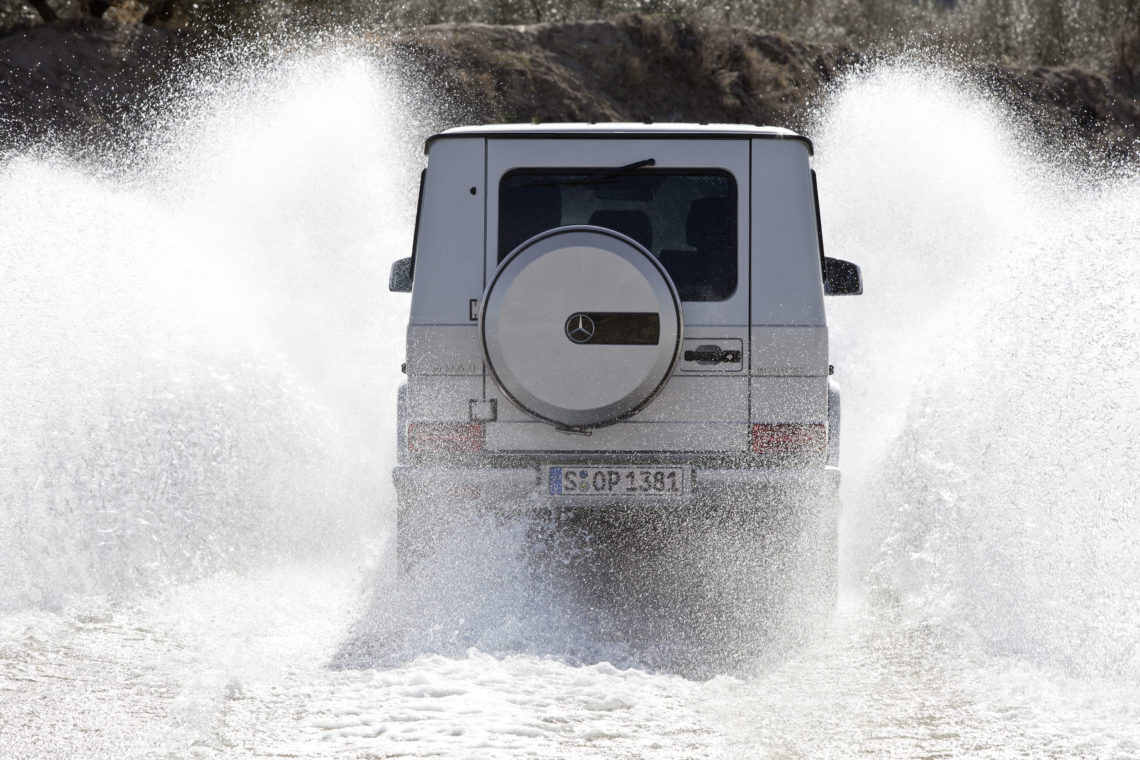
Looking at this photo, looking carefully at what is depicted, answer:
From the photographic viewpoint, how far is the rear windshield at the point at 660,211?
540 centimetres

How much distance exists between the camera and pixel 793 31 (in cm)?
3044

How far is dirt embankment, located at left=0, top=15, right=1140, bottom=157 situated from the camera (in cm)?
1961

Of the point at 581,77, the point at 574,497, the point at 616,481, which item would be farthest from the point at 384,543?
the point at 581,77

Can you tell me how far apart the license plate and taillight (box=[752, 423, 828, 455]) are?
14.4 inches

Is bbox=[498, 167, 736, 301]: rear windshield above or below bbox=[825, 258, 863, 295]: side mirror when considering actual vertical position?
above

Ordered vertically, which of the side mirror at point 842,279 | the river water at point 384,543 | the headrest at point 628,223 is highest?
the headrest at point 628,223

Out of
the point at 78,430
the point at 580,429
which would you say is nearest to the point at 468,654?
the point at 580,429

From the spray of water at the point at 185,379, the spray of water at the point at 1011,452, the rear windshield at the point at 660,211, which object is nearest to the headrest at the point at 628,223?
the rear windshield at the point at 660,211

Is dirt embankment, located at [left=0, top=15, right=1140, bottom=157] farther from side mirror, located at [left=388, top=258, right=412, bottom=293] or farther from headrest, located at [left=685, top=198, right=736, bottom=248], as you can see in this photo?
headrest, located at [left=685, top=198, right=736, bottom=248]

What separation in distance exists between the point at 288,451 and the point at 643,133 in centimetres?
346

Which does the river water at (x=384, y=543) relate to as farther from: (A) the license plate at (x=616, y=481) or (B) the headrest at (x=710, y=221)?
(B) the headrest at (x=710, y=221)

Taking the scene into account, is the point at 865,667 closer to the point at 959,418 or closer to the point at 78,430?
the point at 959,418

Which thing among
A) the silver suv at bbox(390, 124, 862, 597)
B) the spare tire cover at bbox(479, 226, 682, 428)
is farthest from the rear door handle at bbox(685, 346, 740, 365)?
the spare tire cover at bbox(479, 226, 682, 428)

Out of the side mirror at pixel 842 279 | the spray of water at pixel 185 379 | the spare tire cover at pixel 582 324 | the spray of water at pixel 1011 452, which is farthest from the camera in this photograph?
the spray of water at pixel 185 379
